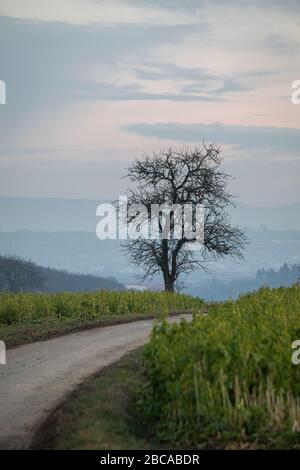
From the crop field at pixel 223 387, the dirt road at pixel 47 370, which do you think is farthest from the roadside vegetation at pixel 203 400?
the dirt road at pixel 47 370

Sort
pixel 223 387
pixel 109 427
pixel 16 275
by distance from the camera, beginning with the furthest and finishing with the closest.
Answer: pixel 16 275 < pixel 109 427 < pixel 223 387

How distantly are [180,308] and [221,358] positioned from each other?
19.0m

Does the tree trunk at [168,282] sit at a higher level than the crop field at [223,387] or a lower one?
higher

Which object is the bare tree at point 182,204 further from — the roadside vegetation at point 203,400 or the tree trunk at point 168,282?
the roadside vegetation at point 203,400

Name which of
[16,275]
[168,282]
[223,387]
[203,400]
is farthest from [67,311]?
[16,275]

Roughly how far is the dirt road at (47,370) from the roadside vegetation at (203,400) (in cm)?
47

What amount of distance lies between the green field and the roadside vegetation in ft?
25.8

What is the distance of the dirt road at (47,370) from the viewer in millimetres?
12203

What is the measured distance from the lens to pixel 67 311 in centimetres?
2553

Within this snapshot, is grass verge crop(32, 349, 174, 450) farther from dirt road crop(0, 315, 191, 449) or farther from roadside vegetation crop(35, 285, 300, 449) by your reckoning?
dirt road crop(0, 315, 191, 449)

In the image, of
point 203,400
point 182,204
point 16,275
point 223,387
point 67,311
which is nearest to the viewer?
point 223,387

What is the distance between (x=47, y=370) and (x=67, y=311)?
9378 millimetres

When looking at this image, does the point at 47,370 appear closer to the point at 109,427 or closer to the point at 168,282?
the point at 109,427

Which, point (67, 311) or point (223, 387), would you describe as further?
point (67, 311)
